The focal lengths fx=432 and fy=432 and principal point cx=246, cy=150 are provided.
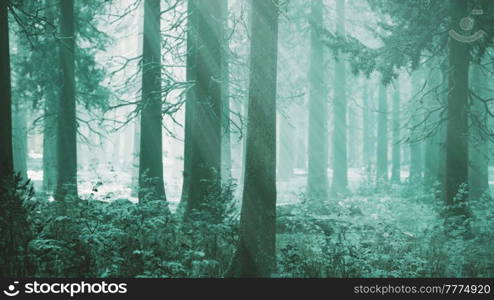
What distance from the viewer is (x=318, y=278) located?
6719 millimetres

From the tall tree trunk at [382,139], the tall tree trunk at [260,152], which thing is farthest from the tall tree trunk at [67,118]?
the tall tree trunk at [382,139]

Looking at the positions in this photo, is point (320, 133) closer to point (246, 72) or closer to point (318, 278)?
point (246, 72)

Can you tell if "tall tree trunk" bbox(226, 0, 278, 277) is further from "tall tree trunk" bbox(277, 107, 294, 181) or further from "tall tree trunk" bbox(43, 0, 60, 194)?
"tall tree trunk" bbox(277, 107, 294, 181)

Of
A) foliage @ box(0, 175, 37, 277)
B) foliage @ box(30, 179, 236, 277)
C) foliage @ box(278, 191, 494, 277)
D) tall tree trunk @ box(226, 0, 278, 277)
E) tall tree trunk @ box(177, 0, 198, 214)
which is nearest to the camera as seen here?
foliage @ box(0, 175, 37, 277)

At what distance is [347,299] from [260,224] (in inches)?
63.6

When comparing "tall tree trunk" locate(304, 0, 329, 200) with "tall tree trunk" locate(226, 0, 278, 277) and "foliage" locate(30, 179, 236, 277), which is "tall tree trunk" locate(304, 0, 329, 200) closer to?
"foliage" locate(30, 179, 236, 277)

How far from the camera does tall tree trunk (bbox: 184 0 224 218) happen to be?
10039 mm

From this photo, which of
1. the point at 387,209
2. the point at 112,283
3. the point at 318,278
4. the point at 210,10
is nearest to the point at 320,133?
the point at 387,209

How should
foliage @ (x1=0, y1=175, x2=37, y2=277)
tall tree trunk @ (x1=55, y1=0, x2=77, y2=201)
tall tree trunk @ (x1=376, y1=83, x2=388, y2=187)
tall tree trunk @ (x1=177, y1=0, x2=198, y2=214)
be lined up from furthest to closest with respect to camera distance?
tall tree trunk @ (x1=376, y1=83, x2=388, y2=187), tall tree trunk @ (x1=55, y1=0, x2=77, y2=201), tall tree trunk @ (x1=177, y1=0, x2=198, y2=214), foliage @ (x1=0, y1=175, x2=37, y2=277)

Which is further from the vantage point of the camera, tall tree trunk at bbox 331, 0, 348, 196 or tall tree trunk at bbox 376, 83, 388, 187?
tall tree trunk at bbox 376, 83, 388, 187

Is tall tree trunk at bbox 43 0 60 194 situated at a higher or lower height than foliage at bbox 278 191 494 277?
higher

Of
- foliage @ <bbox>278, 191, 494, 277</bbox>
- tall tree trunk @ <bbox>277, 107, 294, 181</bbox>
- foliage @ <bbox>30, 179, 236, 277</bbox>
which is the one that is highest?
tall tree trunk @ <bbox>277, 107, 294, 181</bbox>

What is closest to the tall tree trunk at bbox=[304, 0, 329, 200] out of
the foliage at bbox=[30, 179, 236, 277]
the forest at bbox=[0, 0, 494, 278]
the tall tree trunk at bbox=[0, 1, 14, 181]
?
the forest at bbox=[0, 0, 494, 278]

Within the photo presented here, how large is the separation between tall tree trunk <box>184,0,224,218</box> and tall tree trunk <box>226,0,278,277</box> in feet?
11.6
